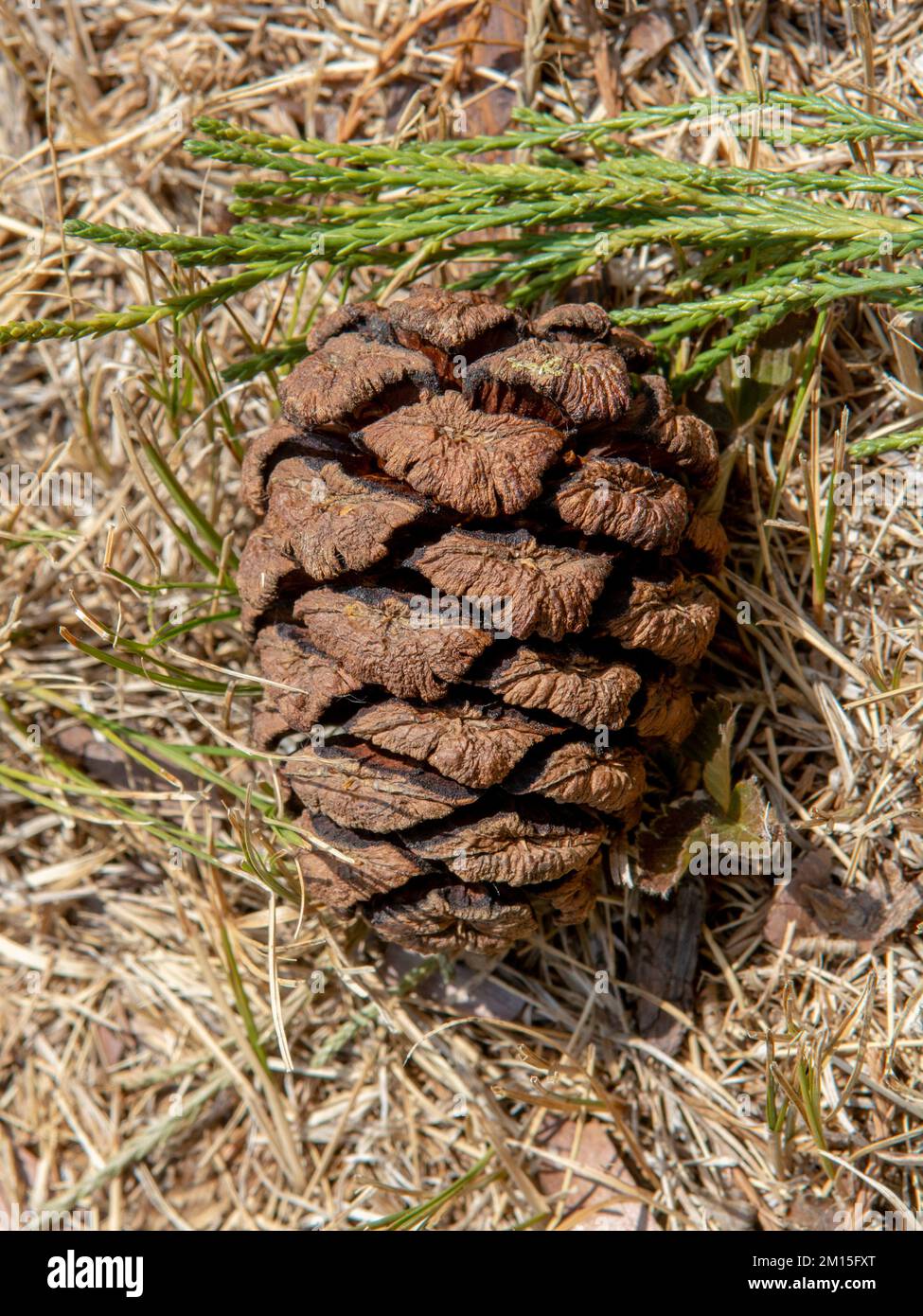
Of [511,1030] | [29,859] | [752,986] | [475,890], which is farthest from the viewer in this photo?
[29,859]

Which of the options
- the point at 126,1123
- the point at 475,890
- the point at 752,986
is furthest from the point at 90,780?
the point at 752,986

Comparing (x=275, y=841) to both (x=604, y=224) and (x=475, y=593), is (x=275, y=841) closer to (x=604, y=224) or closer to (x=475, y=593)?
(x=475, y=593)

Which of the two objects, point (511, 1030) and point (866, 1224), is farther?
point (511, 1030)

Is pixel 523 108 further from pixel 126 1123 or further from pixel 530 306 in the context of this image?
pixel 126 1123

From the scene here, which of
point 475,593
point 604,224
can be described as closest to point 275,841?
point 475,593

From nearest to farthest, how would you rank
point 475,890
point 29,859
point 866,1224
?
point 475,890, point 866,1224, point 29,859
